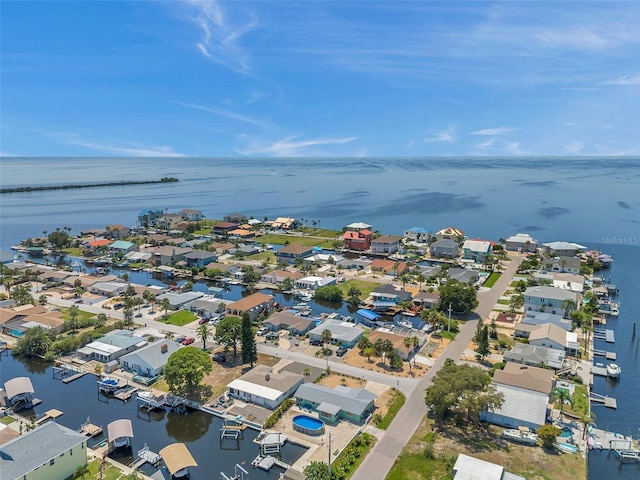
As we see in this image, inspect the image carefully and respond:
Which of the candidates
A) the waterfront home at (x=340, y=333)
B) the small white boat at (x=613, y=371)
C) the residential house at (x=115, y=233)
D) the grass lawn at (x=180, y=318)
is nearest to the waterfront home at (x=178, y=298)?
the grass lawn at (x=180, y=318)

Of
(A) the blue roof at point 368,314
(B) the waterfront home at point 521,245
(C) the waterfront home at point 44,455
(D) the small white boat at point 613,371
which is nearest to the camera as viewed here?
(C) the waterfront home at point 44,455

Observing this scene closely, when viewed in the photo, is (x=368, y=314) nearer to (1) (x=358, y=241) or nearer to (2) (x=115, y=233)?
(1) (x=358, y=241)

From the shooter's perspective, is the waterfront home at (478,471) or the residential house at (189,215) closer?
the waterfront home at (478,471)

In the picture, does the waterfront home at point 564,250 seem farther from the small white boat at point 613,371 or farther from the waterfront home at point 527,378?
the waterfront home at point 527,378

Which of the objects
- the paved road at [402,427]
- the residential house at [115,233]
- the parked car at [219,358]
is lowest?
the paved road at [402,427]

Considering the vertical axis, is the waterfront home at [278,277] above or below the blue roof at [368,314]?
above

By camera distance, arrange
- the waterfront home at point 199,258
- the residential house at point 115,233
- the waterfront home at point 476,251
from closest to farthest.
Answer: the waterfront home at point 199,258 → the waterfront home at point 476,251 → the residential house at point 115,233

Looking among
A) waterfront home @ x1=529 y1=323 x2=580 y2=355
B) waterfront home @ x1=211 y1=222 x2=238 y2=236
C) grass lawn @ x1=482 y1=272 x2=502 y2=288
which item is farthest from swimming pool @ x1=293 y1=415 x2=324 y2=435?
waterfront home @ x1=211 y1=222 x2=238 y2=236

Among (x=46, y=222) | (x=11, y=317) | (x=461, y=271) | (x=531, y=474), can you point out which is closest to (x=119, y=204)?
(x=46, y=222)
